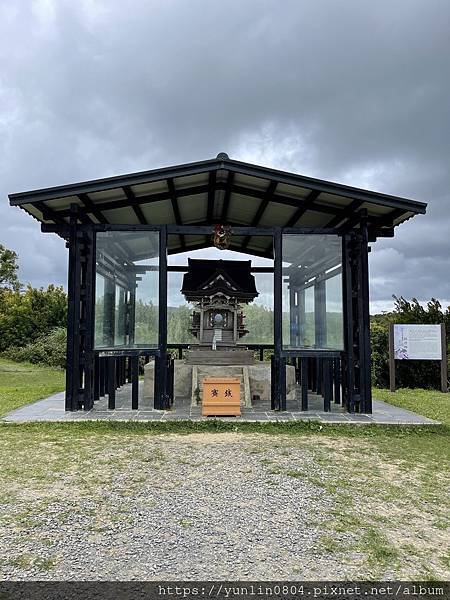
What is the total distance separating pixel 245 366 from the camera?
9.06 m

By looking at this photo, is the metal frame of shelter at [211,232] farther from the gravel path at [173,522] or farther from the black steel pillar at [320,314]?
the gravel path at [173,522]

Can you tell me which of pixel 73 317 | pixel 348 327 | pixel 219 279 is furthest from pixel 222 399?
pixel 219 279

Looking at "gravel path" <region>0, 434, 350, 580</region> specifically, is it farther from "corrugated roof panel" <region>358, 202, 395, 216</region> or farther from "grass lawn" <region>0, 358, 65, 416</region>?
"corrugated roof panel" <region>358, 202, 395, 216</region>

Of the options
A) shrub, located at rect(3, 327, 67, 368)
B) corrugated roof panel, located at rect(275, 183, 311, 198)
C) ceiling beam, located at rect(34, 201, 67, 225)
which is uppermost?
corrugated roof panel, located at rect(275, 183, 311, 198)

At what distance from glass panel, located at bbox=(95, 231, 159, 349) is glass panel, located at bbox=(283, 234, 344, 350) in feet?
7.48

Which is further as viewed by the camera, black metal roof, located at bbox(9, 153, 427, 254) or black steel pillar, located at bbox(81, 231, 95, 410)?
black steel pillar, located at bbox(81, 231, 95, 410)

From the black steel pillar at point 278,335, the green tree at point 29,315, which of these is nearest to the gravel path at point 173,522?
the black steel pillar at point 278,335

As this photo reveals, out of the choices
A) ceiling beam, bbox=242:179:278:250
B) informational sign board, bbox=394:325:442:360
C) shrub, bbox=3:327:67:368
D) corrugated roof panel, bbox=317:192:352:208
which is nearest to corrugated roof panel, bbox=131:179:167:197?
ceiling beam, bbox=242:179:278:250

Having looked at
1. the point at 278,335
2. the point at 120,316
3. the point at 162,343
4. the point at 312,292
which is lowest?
the point at 162,343

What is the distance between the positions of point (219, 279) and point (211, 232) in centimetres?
177

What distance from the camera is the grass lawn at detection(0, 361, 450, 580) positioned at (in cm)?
272

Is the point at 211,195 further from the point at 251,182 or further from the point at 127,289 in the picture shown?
the point at 127,289

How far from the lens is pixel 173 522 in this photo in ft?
10.8

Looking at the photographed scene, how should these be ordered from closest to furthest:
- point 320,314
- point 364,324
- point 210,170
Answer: point 210,170, point 364,324, point 320,314
